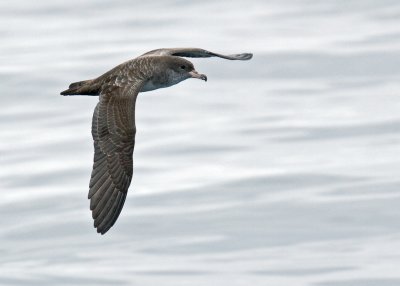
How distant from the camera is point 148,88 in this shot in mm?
16484

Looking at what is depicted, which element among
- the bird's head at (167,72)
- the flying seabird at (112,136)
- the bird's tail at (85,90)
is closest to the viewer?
the flying seabird at (112,136)

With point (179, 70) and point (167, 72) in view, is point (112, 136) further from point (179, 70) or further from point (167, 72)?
point (179, 70)

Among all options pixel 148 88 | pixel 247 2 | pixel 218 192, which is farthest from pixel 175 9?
pixel 148 88

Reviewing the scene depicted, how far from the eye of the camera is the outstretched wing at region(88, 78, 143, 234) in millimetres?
15945

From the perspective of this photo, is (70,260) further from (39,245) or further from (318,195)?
(318,195)

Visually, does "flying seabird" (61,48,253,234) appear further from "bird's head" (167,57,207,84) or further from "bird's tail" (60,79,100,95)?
"bird's head" (167,57,207,84)

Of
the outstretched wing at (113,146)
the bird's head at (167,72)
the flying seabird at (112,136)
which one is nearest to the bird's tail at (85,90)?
the flying seabird at (112,136)

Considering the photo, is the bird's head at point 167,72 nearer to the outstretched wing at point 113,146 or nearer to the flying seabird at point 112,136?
the flying seabird at point 112,136

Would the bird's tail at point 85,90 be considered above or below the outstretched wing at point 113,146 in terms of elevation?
above

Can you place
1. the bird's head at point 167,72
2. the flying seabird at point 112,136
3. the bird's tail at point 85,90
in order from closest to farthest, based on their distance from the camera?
the flying seabird at point 112,136 → the bird's tail at point 85,90 → the bird's head at point 167,72

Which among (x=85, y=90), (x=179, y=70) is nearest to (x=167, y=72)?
(x=179, y=70)

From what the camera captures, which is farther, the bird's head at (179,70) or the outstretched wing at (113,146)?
the bird's head at (179,70)

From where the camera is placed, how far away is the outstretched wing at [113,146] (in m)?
15.9

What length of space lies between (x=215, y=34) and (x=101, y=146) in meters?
13.1
